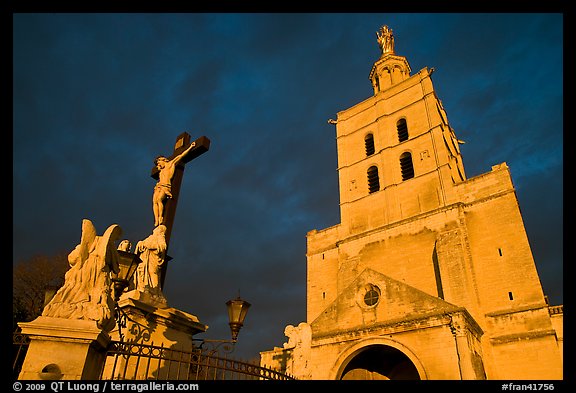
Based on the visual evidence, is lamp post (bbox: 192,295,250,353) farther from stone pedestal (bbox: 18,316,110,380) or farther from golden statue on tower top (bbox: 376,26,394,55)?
golden statue on tower top (bbox: 376,26,394,55)

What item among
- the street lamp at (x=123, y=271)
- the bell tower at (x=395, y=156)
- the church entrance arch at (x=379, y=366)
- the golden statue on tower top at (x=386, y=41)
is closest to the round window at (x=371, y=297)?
the church entrance arch at (x=379, y=366)

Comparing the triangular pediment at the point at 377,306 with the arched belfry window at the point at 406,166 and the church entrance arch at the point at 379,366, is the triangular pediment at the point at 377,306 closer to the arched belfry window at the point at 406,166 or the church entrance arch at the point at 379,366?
the church entrance arch at the point at 379,366

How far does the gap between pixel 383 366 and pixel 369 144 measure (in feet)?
57.9

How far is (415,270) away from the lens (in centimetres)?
2181

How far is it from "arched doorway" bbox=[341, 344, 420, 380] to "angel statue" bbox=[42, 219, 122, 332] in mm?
15328

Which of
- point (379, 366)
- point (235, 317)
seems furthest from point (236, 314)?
point (379, 366)

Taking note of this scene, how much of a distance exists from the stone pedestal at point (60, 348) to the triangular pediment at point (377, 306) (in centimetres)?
1325

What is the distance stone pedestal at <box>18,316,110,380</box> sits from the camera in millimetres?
3602

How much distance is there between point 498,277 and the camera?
19.8 metres

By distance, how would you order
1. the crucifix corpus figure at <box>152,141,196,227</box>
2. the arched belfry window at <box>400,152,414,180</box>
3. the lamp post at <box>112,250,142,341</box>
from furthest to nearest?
the arched belfry window at <box>400,152,414,180</box> < the crucifix corpus figure at <box>152,141,196,227</box> < the lamp post at <box>112,250,142,341</box>

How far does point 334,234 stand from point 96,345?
24.4 metres

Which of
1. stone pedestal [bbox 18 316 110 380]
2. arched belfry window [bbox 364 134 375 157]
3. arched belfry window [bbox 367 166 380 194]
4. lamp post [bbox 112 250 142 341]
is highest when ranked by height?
arched belfry window [bbox 364 134 375 157]

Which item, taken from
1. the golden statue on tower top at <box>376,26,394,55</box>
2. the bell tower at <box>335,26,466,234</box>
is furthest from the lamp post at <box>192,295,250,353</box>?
the golden statue on tower top at <box>376,26,394,55</box>

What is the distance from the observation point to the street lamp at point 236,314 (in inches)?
249
